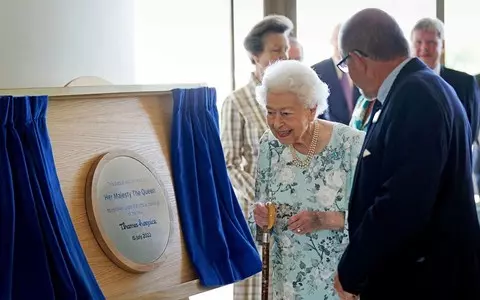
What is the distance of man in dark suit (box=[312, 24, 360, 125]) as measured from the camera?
416 centimetres

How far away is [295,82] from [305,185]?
36 cm

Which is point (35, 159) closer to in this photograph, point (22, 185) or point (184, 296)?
point (22, 185)

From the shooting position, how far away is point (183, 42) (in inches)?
192

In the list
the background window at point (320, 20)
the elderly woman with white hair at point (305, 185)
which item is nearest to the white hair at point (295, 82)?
the elderly woman with white hair at point (305, 185)

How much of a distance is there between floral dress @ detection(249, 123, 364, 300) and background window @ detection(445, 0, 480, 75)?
2.31m

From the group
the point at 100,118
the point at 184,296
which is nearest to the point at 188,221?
the point at 184,296

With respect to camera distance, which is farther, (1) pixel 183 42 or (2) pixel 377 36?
(1) pixel 183 42

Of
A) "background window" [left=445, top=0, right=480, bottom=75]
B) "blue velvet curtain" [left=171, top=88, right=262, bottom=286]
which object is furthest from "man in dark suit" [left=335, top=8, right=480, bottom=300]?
"background window" [left=445, top=0, right=480, bottom=75]

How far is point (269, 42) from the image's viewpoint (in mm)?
3764

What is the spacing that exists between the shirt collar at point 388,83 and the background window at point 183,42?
2.43m

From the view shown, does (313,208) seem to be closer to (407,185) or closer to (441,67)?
(407,185)

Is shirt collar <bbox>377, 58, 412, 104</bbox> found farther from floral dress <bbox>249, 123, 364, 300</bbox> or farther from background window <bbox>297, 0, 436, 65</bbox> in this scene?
background window <bbox>297, 0, 436, 65</bbox>

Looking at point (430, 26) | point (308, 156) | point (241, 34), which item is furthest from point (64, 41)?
point (430, 26)

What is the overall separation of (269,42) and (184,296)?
1735mm
